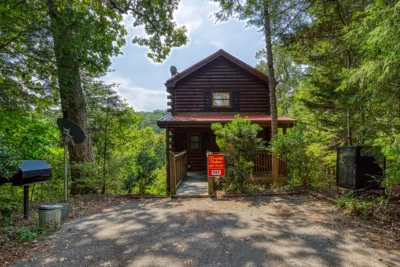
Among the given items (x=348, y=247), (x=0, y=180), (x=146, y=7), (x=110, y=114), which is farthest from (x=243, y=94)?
(x=0, y=180)

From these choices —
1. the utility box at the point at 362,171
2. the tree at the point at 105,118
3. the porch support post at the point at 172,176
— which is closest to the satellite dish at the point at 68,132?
the tree at the point at 105,118

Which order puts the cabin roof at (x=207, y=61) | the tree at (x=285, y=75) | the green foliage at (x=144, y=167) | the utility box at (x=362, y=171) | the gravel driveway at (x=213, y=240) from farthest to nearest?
1. the tree at (x=285, y=75)
2. the cabin roof at (x=207, y=61)
3. the green foliage at (x=144, y=167)
4. the utility box at (x=362, y=171)
5. the gravel driveway at (x=213, y=240)

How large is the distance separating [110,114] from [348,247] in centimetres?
825

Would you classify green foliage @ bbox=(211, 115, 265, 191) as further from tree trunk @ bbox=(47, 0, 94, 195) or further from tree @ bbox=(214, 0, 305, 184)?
tree trunk @ bbox=(47, 0, 94, 195)

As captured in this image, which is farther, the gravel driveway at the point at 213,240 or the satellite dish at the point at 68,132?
the satellite dish at the point at 68,132

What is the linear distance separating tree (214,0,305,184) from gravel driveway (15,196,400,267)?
358cm

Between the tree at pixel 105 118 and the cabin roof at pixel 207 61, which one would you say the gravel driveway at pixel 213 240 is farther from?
the cabin roof at pixel 207 61

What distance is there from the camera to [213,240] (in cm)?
365

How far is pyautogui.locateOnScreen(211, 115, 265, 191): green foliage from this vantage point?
7.00 m

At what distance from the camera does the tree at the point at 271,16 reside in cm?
796

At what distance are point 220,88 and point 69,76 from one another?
882 cm

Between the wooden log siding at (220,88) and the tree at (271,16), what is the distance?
14.9 feet

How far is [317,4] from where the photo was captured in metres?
7.64

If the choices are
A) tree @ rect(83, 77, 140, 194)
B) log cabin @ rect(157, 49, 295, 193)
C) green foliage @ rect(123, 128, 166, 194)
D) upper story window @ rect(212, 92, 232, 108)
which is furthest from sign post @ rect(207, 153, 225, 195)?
upper story window @ rect(212, 92, 232, 108)
